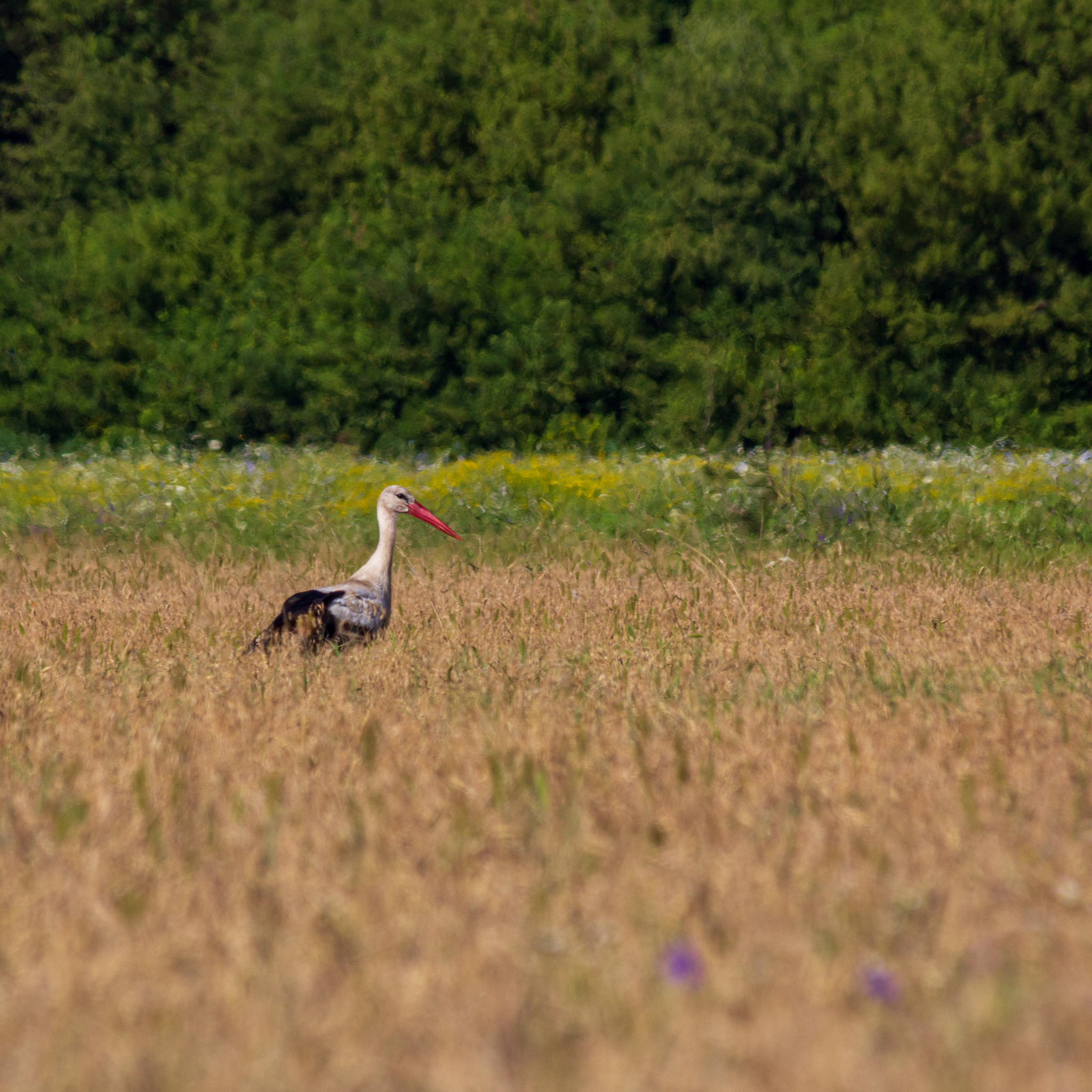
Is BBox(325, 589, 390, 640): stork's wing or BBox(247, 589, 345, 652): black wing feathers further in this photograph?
BBox(325, 589, 390, 640): stork's wing

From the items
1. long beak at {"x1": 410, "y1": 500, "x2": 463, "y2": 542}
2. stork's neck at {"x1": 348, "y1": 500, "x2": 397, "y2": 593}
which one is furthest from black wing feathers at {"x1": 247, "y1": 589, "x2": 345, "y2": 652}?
long beak at {"x1": 410, "y1": 500, "x2": 463, "y2": 542}

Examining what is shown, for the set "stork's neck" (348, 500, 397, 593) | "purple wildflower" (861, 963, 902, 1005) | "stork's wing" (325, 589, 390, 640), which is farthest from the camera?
"stork's neck" (348, 500, 397, 593)

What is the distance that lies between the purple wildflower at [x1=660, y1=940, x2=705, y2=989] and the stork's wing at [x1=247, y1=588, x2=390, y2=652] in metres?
4.16

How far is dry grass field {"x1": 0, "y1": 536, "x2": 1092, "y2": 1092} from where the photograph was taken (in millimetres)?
2623

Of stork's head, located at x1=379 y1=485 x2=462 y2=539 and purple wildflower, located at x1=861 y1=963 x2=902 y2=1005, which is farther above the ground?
purple wildflower, located at x1=861 y1=963 x2=902 y2=1005

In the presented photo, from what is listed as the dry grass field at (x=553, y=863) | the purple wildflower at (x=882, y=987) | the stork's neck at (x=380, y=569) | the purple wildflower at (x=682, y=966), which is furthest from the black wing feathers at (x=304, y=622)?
the purple wildflower at (x=882, y=987)

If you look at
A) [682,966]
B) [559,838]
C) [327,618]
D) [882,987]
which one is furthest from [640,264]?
[882,987]

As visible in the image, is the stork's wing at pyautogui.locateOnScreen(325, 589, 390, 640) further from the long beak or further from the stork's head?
the stork's head

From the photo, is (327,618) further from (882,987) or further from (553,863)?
(882,987)

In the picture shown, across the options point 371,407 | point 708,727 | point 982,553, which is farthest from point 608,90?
point 708,727

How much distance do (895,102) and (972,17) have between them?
1.65 meters

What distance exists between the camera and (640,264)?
21859 millimetres

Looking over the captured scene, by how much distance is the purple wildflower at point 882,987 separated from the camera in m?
2.78

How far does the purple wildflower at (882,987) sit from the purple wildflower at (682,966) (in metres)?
0.30
